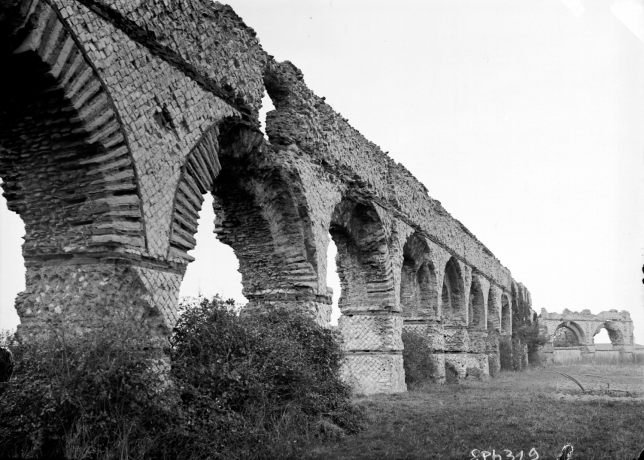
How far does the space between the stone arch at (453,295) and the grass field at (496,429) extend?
9135mm

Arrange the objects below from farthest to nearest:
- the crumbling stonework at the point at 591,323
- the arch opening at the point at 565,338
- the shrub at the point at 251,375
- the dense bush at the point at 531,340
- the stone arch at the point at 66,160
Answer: the arch opening at the point at 565,338, the crumbling stonework at the point at 591,323, the dense bush at the point at 531,340, the shrub at the point at 251,375, the stone arch at the point at 66,160

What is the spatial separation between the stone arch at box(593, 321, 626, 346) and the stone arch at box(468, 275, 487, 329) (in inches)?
1196

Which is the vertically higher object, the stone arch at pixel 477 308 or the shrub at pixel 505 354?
the stone arch at pixel 477 308

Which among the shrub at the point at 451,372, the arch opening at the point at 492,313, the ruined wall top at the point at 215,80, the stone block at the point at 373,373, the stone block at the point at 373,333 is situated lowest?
the shrub at the point at 451,372

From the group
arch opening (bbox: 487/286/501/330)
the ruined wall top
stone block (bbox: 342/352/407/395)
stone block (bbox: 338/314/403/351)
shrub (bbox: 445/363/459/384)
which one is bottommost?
shrub (bbox: 445/363/459/384)

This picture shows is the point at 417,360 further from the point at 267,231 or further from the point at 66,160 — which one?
the point at 66,160

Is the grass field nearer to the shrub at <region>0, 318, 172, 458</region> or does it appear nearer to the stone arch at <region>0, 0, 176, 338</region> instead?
the shrub at <region>0, 318, 172, 458</region>

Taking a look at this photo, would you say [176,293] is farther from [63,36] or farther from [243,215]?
[243,215]

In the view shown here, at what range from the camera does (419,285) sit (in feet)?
58.9

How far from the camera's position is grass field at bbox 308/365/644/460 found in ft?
21.6

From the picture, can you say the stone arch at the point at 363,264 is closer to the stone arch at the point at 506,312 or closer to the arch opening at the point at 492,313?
the arch opening at the point at 492,313

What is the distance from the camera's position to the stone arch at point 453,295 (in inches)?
835

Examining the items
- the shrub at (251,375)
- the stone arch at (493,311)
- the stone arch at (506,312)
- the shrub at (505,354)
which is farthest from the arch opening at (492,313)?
the shrub at (251,375)

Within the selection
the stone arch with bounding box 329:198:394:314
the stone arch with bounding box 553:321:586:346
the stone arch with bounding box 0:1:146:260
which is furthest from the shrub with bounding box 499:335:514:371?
the stone arch with bounding box 0:1:146:260
